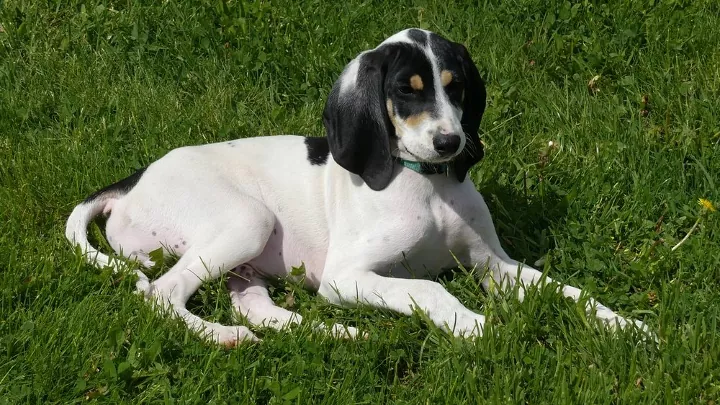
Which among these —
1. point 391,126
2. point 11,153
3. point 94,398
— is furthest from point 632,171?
point 11,153

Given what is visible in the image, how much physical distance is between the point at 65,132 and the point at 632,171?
143 inches

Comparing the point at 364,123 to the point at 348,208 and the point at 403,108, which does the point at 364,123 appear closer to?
the point at 403,108

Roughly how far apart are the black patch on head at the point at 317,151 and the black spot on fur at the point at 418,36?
87 cm

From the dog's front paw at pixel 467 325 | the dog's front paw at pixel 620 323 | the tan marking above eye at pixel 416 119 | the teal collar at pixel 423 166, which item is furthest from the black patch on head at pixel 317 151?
the dog's front paw at pixel 620 323

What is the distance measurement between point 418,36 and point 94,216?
200 cm

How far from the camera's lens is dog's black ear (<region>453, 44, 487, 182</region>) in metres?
4.91

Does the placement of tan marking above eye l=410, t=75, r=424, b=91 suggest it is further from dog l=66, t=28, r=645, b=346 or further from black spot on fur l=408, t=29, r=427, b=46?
black spot on fur l=408, t=29, r=427, b=46

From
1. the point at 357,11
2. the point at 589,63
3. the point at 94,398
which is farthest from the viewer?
the point at 357,11

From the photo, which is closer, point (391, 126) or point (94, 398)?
point (94, 398)

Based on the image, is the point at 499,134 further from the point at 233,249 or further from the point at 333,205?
the point at 233,249

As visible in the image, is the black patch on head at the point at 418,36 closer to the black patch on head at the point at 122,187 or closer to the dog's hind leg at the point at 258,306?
the dog's hind leg at the point at 258,306

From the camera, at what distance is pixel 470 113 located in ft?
16.5

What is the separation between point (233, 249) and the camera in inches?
199

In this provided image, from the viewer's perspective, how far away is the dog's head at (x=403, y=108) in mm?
4641
